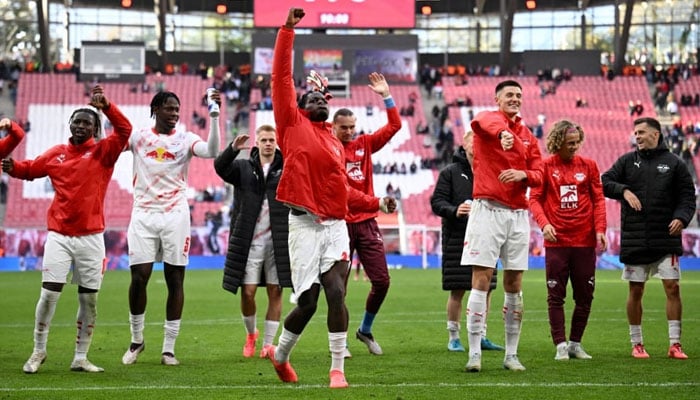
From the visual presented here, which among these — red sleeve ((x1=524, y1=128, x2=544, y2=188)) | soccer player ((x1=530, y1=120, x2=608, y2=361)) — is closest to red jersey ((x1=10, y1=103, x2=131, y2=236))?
red sleeve ((x1=524, y1=128, x2=544, y2=188))

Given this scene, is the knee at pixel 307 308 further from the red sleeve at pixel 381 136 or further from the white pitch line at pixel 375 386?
the red sleeve at pixel 381 136

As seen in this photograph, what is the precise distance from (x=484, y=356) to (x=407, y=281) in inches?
704

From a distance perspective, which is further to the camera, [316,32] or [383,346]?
[316,32]

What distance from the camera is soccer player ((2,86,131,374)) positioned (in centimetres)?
1030


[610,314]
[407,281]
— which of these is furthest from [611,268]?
[610,314]

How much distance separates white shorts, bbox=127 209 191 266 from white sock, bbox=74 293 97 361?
616 mm

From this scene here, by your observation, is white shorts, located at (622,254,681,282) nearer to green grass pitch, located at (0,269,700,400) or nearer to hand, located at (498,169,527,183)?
green grass pitch, located at (0,269,700,400)

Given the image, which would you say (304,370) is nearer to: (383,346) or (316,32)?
(383,346)

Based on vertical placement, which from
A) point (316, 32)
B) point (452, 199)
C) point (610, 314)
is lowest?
point (610, 314)

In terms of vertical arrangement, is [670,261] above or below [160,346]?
above

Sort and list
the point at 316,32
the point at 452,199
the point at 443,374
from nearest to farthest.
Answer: the point at 443,374 < the point at 452,199 < the point at 316,32

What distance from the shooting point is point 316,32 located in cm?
5991

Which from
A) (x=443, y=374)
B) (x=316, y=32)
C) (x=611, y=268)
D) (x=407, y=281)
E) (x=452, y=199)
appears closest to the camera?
(x=443, y=374)

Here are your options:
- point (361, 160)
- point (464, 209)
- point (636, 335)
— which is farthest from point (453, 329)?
point (361, 160)
